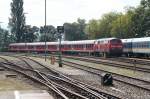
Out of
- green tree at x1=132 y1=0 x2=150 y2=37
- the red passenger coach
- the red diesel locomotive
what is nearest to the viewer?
the red passenger coach

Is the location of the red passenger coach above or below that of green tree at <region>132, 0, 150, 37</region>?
below

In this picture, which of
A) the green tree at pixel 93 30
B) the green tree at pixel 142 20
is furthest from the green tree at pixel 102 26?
the green tree at pixel 142 20

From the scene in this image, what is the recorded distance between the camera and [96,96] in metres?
18.0

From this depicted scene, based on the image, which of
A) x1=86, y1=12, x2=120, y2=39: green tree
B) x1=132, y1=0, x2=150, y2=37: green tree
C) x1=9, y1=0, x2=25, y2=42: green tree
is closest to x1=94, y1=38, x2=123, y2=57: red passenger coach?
x1=132, y1=0, x2=150, y2=37: green tree

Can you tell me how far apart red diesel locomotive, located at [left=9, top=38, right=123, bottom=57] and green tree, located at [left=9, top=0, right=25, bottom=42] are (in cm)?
2133

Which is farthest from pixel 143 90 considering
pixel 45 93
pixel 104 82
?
pixel 45 93

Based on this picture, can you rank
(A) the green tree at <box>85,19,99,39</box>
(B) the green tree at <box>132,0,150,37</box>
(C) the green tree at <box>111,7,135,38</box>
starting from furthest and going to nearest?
(A) the green tree at <box>85,19,99,39</box> → (C) the green tree at <box>111,7,135,38</box> → (B) the green tree at <box>132,0,150,37</box>

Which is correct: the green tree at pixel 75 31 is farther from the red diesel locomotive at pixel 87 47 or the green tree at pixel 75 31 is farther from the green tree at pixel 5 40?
the red diesel locomotive at pixel 87 47

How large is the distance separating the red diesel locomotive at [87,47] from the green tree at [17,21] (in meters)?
21.3

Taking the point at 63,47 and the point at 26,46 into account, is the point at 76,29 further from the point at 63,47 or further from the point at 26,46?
the point at 63,47

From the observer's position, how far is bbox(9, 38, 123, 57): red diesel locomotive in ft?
203

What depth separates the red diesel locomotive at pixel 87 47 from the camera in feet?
203

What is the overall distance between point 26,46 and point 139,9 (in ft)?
86.2

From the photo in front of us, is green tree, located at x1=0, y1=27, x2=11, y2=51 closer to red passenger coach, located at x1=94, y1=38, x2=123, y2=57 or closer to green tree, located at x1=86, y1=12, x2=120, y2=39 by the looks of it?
green tree, located at x1=86, y1=12, x2=120, y2=39
